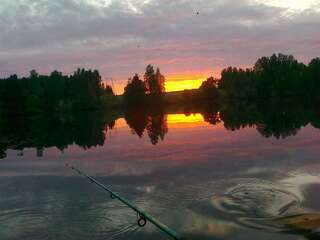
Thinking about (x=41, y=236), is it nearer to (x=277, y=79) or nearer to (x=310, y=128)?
(x=310, y=128)

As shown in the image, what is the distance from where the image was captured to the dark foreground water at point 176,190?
1595 cm

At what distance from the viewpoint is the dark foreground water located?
1595cm

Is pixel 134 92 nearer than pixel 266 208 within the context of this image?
No

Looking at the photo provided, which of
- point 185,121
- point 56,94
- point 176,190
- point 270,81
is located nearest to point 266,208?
point 176,190

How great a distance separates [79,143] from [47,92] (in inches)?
4316

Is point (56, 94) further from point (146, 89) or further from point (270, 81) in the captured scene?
point (270, 81)

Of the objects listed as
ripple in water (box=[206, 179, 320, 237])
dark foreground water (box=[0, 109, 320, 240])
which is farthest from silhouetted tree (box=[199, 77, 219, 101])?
ripple in water (box=[206, 179, 320, 237])

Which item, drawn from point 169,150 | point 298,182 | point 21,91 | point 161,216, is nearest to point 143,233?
point 161,216

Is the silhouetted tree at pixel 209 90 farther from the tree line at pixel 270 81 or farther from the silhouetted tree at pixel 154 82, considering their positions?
the silhouetted tree at pixel 154 82

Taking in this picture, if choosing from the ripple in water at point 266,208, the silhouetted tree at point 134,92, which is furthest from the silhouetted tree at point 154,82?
the ripple in water at point 266,208

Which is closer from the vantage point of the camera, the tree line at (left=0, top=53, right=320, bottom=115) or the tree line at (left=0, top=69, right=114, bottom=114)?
the tree line at (left=0, top=69, right=114, bottom=114)

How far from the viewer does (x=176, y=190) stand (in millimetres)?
21828

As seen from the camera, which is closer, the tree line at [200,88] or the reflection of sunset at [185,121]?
the reflection of sunset at [185,121]

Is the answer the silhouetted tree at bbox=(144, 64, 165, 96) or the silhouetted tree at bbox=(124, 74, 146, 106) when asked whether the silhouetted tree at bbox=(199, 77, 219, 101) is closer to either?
the silhouetted tree at bbox=(144, 64, 165, 96)
